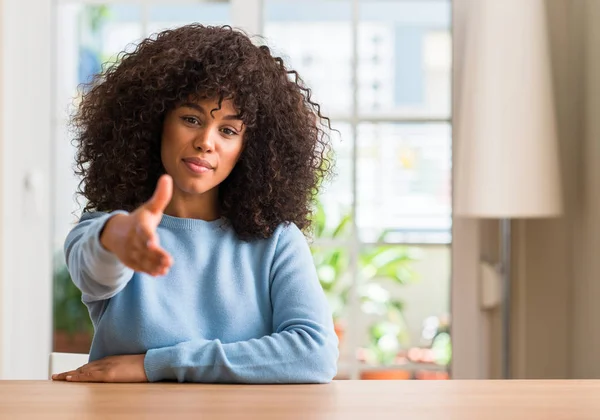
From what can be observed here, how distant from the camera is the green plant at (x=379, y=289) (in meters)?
4.09

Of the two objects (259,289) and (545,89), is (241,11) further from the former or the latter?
(259,289)

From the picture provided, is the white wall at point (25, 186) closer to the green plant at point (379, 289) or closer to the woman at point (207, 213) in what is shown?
the green plant at point (379, 289)

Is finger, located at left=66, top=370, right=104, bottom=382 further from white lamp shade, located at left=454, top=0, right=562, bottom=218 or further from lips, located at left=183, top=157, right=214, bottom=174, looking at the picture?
white lamp shade, located at left=454, top=0, right=562, bottom=218

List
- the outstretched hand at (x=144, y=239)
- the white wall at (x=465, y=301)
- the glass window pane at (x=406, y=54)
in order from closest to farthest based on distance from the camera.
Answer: the outstretched hand at (x=144, y=239) < the white wall at (x=465, y=301) < the glass window pane at (x=406, y=54)

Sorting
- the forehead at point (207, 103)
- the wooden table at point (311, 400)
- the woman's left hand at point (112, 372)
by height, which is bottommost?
the wooden table at point (311, 400)

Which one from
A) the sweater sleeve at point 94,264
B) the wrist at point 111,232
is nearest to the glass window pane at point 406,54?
the sweater sleeve at point 94,264

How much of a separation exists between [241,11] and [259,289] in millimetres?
1811

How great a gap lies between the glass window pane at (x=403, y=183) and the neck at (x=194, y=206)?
3160 millimetres

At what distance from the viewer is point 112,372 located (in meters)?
1.29

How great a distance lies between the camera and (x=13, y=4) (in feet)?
9.98

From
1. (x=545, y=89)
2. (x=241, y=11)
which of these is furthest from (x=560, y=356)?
(x=241, y=11)

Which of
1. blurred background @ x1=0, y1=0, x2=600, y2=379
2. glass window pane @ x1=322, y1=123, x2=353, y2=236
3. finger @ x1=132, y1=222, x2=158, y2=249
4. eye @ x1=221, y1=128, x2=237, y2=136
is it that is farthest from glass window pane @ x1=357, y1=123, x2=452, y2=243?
finger @ x1=132, y1=222, x2=158, y2=249

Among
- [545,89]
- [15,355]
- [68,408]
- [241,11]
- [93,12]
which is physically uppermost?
[93,12]

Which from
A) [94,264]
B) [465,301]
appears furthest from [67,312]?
[94,264]
